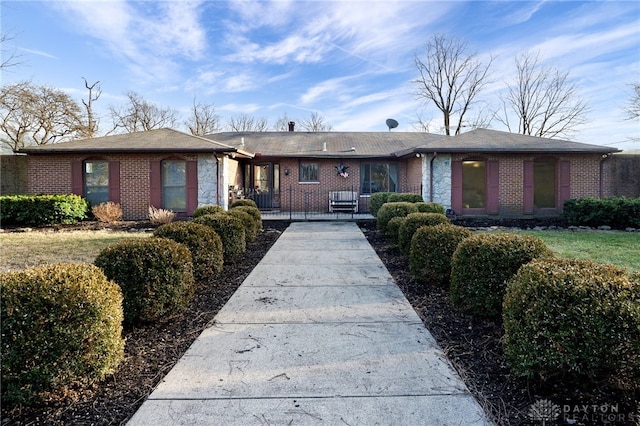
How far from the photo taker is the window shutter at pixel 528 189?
14391mm

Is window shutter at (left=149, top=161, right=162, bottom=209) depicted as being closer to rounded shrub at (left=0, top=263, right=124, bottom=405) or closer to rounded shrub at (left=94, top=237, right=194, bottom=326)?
rounded shrub at (left=94, top=237, right=194, bottom=326)

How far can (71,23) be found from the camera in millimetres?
8805

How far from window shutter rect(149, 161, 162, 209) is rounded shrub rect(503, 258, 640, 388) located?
44.8ft

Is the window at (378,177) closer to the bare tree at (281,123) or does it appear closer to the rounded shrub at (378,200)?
the rounded shrub at (378,200)

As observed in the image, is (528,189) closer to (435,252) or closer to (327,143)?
(327,143)

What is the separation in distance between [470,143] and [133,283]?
43.8 ft

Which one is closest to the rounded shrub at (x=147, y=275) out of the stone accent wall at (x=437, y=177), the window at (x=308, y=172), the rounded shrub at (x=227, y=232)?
the rounded shrub at (x=227, y=232)

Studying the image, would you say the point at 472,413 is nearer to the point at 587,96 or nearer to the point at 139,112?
the point at 587,96

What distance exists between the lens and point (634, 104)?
67.5 feet

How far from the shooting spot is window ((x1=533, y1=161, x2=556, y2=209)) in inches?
576

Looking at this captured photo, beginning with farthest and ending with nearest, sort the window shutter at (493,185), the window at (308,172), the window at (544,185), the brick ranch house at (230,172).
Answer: the window at (308,172)
the window at (544,185)
the window shutter at (493,185)
the brick ranch house at (230,172)

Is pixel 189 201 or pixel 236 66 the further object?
pixel 236 66

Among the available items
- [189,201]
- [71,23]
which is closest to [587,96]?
[189,201]

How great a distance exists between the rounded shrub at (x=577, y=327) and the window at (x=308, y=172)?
1486cm
